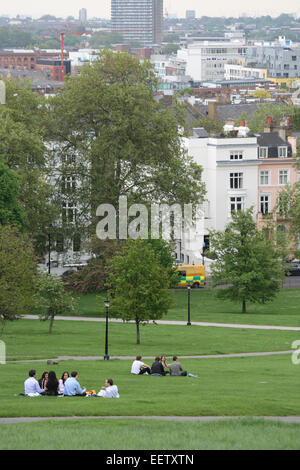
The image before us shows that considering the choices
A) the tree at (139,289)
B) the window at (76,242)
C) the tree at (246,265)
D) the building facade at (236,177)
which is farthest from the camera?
the building facade at (236,177)

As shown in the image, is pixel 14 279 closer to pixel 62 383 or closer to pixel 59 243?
pixel 62 383

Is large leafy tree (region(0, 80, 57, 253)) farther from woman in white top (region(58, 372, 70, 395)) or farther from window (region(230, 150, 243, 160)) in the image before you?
woman in white top (region(58, 372, 70, 395))

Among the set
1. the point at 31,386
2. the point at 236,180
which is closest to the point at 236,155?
the point at 236,180

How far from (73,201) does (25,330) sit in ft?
84.6

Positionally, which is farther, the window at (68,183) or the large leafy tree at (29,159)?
the window at (68,183)

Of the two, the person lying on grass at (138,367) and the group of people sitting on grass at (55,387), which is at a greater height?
the person lying on grass at (138,367)

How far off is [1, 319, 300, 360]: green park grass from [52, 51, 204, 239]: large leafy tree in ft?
70.4

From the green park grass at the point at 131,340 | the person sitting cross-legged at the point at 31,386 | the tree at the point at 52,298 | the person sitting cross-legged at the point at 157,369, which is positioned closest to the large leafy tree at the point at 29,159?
the green park grass at the point at 131,340

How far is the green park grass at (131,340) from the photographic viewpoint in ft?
156

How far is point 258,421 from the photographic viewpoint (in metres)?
27.5

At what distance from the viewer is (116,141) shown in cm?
8031

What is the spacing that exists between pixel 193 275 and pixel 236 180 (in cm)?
1568

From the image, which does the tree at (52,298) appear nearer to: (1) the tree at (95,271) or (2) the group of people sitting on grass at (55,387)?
(1) the tree at (95,271)

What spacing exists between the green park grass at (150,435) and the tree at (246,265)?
1585 inches
